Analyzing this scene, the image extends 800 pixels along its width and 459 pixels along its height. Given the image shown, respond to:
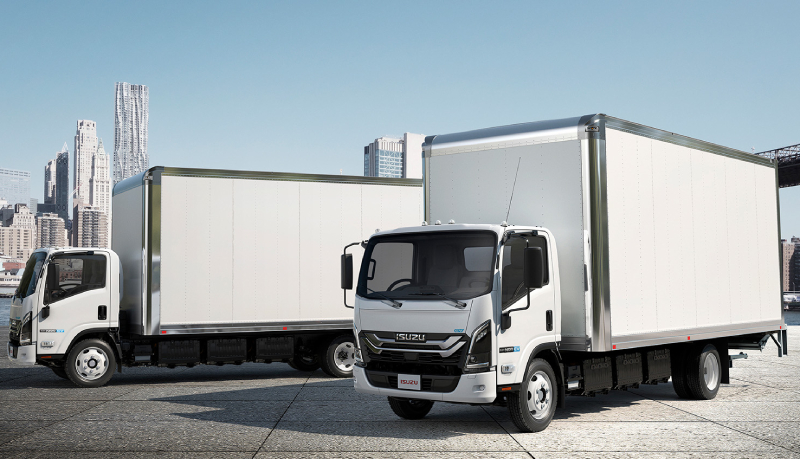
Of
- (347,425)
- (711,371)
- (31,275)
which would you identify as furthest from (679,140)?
(31,275)

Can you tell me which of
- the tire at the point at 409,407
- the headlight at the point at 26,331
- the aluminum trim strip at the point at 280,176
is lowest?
the tire at the point at 409,407

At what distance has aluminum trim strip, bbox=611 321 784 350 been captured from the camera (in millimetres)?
9523

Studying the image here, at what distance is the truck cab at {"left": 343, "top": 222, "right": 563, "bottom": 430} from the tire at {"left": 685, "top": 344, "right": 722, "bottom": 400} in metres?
3.37

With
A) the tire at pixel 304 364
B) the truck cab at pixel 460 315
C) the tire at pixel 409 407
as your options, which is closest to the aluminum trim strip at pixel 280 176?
the tire at pixel 304 364

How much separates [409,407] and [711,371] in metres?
5.04

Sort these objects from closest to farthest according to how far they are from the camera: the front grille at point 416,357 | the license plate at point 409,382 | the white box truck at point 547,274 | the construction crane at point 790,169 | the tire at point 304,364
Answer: the front grille at point 416,357 → the white box truck at point 547,274 → the license plate at point 409,382 → the tire at point 304,364 → the construction crane at point 790,169

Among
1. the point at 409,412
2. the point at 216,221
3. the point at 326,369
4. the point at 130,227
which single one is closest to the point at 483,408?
the point at 409,412

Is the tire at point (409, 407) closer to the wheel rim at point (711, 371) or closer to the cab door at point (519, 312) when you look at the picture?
the cab door at point (519, 312)

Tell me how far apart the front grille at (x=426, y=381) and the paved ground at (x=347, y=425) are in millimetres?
614

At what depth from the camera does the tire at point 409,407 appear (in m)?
10.0

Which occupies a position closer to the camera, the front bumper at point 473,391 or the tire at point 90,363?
the front bumper at point 473,391

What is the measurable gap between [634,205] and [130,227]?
917cm

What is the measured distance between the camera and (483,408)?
11266 mm

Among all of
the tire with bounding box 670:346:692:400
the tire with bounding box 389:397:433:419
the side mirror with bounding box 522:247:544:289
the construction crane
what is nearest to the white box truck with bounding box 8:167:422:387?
the tire with bounding box 389:397:433:419
